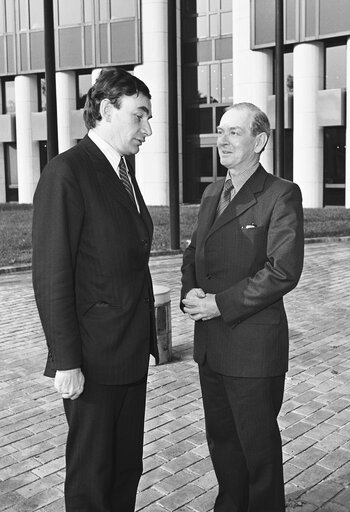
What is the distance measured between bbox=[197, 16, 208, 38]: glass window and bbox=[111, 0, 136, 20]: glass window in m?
2.90

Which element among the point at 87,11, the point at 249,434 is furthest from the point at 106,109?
the point at 87,11

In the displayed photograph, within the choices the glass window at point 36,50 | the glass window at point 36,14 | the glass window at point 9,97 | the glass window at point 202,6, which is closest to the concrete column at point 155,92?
the glass window at point 202,6

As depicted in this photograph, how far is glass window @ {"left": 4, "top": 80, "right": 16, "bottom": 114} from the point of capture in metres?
34.4

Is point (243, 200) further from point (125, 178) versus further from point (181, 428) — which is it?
point (181, 428)

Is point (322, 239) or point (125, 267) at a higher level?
point (125, 267)

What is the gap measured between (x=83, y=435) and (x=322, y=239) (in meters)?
14.6

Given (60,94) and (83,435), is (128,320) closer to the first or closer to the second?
(83,435)

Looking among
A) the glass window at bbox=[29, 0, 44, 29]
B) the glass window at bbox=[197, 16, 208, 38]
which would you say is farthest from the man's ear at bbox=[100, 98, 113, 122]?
the glass window at bbox=[29, 0, 44, 29]

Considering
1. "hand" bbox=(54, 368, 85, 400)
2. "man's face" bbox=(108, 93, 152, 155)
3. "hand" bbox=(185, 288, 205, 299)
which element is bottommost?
"hand" bbox=(54, 368, 85, 400)

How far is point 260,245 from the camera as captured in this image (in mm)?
3191

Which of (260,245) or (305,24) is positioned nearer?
(260,245)

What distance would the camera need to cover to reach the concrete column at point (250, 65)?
27500 mm

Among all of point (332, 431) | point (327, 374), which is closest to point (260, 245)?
point (332, 431)

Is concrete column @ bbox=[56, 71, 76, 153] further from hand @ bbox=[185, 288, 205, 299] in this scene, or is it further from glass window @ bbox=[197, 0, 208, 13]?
hand @ bbox=[185, 288, 205, 299]
